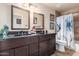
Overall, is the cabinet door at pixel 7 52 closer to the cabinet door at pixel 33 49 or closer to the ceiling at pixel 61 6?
the cabinet door at pixel 33 49

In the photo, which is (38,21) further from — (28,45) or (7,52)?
(7,52)

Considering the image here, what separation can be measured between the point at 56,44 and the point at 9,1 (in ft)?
4.73

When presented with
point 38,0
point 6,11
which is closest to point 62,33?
point 38,0

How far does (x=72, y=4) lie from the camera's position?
2098mm

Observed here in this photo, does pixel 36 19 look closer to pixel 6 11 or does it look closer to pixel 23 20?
pixel 23 20

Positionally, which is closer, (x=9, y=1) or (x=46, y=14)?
(x=9, y=1)

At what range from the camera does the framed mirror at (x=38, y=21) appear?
7.30ft

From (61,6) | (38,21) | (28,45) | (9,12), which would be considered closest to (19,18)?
(9,12)

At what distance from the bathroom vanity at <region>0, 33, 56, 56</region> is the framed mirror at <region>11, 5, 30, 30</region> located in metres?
0.23

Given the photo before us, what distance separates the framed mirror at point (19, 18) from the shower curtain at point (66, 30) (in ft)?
2.46

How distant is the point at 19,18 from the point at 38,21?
44 centimetres

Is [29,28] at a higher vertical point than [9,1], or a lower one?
lower

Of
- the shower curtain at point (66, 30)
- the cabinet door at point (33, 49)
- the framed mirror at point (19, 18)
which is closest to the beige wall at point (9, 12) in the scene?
the framed mirror at point (19, 18)

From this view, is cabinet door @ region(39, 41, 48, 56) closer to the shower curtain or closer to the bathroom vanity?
the bathroom vanity
